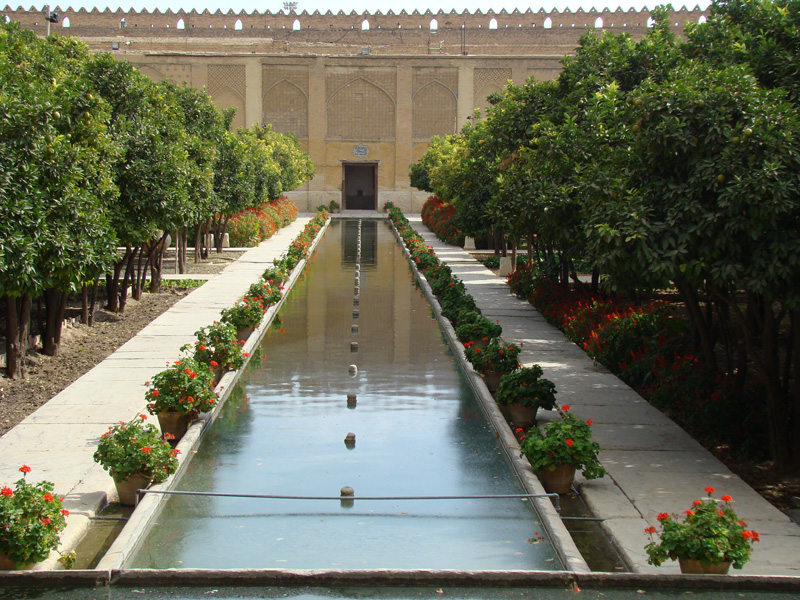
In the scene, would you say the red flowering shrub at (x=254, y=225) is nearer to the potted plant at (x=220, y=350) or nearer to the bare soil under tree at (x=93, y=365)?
the bare soil under tree at (x=93, y=365)

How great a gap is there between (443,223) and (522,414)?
22.1 metres

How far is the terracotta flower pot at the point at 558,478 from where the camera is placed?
619cm

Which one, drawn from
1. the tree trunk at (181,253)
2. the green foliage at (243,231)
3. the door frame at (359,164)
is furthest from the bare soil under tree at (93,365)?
the door frame at (359,164)

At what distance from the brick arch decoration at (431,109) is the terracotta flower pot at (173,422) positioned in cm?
3975

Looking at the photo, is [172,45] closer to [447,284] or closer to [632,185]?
[447,284]

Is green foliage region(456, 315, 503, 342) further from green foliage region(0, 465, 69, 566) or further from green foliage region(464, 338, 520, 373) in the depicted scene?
green foliage region(0, 465, 69, 566)

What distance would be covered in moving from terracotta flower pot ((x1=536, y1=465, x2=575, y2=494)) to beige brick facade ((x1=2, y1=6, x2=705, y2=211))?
40.0 m

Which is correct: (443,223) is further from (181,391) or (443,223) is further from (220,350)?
(181,391)

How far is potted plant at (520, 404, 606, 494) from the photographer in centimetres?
606

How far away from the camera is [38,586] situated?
4.77 m

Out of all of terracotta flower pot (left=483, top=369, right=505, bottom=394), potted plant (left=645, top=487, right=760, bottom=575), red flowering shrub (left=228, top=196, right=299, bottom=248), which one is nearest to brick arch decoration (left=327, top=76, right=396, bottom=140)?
red flowering shrub (left=228, top=196, right=299, bottom=248)

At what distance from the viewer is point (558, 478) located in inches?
245

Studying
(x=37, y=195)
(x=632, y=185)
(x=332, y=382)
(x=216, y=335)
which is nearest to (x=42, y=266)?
(x=37, y=195)

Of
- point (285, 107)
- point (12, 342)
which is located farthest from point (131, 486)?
point (285, 107)
